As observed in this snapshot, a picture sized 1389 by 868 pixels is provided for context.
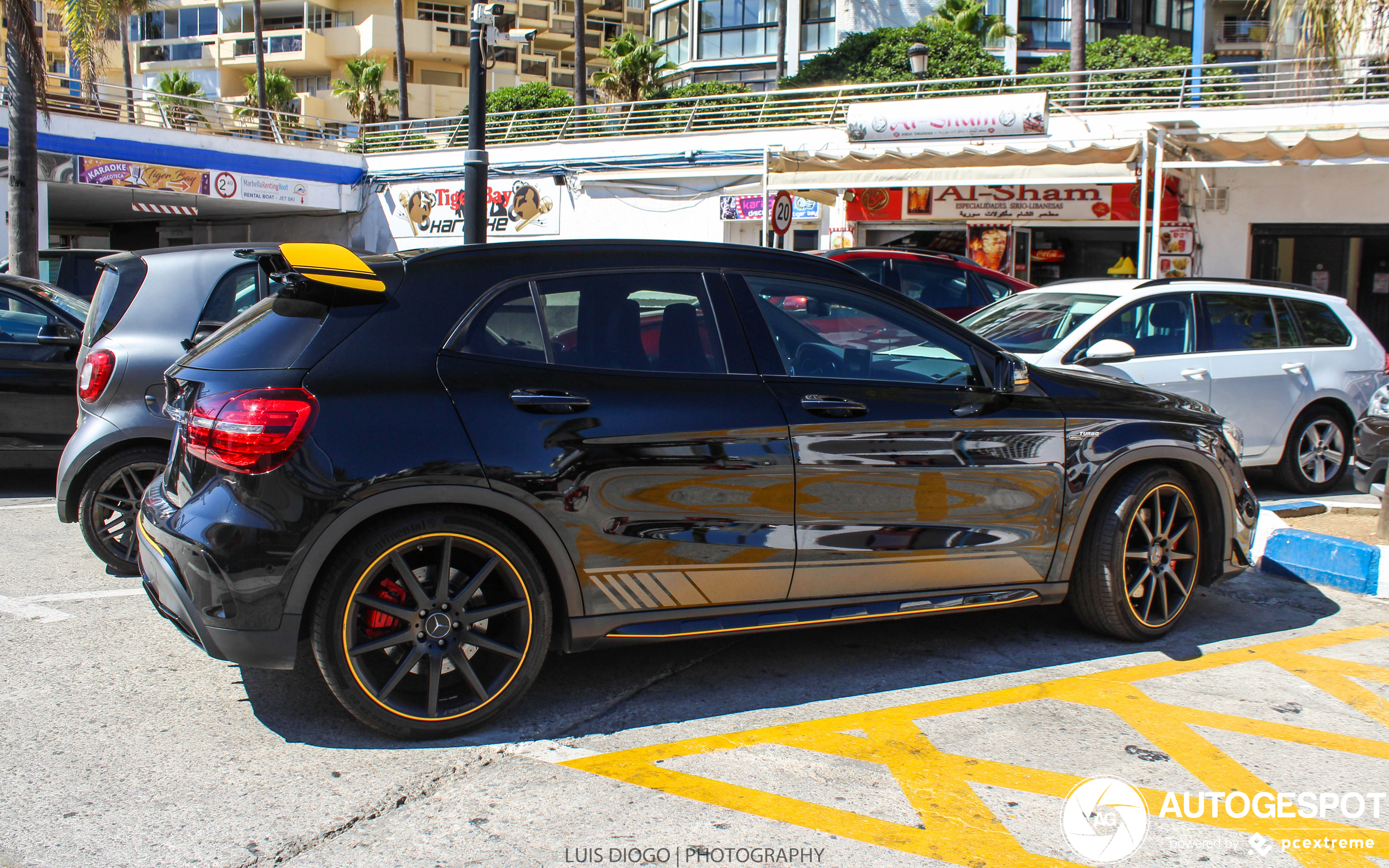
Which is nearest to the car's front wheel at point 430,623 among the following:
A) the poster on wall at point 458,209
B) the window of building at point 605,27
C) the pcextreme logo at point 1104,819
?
the pcextreme logo at point 1104,819

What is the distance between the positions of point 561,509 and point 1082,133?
19.3m

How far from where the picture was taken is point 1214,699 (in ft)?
13.8

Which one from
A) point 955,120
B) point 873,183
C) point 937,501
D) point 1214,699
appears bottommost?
point 1214,699

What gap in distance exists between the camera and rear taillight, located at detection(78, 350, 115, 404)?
5.78 metres

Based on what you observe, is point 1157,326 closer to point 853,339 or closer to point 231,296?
point 853,339

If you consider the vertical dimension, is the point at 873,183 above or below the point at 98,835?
above

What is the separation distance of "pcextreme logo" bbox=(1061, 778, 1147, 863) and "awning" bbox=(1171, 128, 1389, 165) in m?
11.3

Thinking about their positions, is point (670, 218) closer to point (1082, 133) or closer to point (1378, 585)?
point (1082, 133)

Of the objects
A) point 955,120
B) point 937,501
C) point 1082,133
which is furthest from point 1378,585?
point 1082,133

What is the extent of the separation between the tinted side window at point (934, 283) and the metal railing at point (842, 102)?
5947 millimetres

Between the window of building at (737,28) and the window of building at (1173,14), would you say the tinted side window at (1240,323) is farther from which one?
the window of building at (1173,14)

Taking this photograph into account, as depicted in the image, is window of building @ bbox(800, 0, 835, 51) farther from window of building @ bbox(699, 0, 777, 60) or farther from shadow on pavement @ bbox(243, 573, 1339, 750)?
shadow on pavement @ bbox(243, 573, 1339, 750)

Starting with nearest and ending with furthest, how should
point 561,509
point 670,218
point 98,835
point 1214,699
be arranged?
point 98,835 < point 561,509 < point 1214,699 < point 670,218

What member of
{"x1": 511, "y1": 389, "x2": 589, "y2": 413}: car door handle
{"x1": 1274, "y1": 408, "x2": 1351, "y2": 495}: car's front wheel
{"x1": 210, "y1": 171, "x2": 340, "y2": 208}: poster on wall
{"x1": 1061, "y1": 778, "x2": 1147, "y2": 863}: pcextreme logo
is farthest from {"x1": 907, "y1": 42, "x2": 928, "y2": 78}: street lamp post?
{"x1": 1061, "y1": 778, "x2": 1147, "y2": 863}: pcextreme logo
